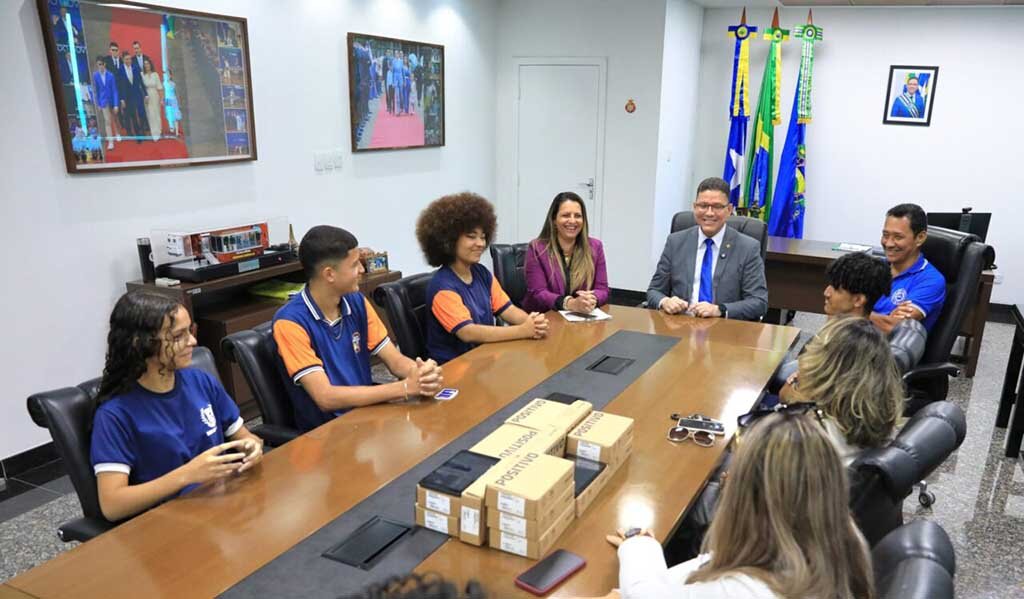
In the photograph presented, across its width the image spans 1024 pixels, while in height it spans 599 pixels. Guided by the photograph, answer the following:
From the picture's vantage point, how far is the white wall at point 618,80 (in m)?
6.40

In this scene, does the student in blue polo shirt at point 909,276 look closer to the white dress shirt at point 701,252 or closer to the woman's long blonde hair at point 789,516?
the white dress shirt at point 701,252

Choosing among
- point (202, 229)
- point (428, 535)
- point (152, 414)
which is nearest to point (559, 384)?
point (428, 535)

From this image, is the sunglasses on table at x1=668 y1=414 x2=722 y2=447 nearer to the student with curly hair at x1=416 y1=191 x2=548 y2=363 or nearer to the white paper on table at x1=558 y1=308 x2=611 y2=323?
the student with curly hair at x1=416 y1=191 x2=548 y2=363

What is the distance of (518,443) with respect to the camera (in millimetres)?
1785

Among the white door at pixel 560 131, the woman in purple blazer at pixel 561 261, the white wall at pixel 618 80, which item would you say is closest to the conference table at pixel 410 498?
the woman in purple blazer at pixel 561 261

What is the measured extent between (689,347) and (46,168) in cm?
308

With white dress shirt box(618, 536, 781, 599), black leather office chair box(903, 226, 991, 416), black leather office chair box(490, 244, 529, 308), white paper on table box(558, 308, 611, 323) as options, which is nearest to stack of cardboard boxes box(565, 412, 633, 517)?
white dress shirt box(618, 536, 781, 599)

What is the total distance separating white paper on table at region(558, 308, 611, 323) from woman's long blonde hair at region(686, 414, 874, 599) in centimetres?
214

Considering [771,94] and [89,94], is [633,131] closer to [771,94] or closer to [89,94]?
[771,94]

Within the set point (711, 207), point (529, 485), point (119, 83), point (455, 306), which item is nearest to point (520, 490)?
point (529, 485)

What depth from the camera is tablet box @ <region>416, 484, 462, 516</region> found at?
155 cm

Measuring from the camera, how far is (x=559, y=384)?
8.28 feet

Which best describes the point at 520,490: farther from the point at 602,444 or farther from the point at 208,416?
the point at 208,416

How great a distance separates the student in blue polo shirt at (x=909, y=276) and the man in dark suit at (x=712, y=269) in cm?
58
